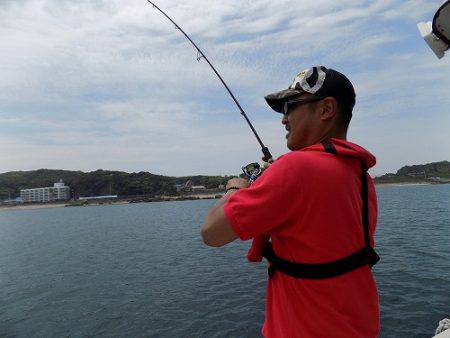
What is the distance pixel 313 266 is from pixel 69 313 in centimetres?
1839

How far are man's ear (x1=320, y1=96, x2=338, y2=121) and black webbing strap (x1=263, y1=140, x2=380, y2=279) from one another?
0.21 m

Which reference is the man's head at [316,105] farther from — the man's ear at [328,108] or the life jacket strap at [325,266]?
the life jacket strap at [325,266]

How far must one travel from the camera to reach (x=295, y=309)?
201 centimetres

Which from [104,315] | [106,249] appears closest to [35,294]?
[104,315]

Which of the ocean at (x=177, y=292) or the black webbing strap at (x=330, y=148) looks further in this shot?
the ocean at (x=177, y=292)

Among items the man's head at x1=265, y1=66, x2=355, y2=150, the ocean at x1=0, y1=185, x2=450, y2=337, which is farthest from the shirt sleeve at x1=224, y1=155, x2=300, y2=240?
the ocean at x1=0, y1=185, x2=450, y2=337

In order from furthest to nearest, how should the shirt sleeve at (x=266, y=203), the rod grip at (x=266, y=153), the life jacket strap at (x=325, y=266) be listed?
the rod grip at (x=266, y=153) < the life jacket strap at (x=325, y=266) < the shirt sleeve at (x=266, y=203)

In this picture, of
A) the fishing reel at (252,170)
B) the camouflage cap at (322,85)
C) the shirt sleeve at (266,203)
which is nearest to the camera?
the shirt sleeve at (266,203)

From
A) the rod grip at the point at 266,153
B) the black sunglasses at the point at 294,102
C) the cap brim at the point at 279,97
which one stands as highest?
the cap brim at the point at 279,97

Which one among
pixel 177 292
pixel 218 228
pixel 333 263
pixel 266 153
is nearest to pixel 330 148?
pixel 333 263

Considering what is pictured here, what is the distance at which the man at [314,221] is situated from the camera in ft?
6.09

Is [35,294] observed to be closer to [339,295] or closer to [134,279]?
[134,279]

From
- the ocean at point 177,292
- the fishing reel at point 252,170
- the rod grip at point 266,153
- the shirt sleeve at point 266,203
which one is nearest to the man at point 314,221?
the shirt sleeve at point 266,203

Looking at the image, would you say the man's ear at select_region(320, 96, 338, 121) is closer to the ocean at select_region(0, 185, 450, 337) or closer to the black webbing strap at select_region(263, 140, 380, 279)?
the black webbing strap at select_region(263, 140, 380, 279)
